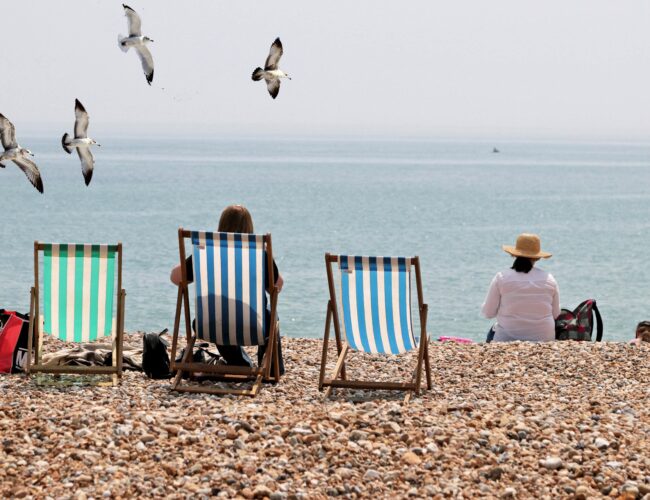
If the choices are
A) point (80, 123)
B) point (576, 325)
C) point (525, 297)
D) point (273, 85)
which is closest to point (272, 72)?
point (273, 85)

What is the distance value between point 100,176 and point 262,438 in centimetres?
7708

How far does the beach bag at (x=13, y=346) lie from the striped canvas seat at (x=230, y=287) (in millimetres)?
1062

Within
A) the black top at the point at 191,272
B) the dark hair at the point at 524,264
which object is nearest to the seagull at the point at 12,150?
the black top at the point at 191,272

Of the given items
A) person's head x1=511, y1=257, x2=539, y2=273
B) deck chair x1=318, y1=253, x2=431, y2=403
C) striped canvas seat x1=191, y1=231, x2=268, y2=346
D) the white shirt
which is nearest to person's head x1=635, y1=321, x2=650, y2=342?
the white shirt

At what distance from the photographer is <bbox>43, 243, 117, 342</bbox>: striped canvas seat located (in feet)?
20.2

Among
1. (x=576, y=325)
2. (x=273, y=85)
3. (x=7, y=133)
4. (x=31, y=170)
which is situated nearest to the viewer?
(x=7, y=133)

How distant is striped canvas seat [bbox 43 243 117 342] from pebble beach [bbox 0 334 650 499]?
40 cm

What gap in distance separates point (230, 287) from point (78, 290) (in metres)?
0.91

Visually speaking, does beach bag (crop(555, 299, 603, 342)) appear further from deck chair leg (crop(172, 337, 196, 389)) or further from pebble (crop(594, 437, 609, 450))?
pebble (crop(594, 437, 609, 450))

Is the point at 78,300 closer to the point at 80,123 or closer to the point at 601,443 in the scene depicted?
the point at 80,123

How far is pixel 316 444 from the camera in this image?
4562 mm

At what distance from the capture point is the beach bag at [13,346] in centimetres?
633

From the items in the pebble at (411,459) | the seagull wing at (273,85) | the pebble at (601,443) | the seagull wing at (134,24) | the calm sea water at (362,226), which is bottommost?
the calm sea water at (362,226)

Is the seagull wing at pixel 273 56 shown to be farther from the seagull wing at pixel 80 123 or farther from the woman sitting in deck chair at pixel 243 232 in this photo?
the woman sitting in deck chair at pixel 243 232
